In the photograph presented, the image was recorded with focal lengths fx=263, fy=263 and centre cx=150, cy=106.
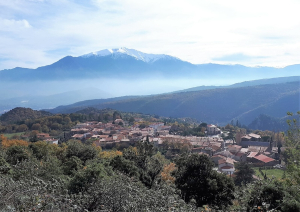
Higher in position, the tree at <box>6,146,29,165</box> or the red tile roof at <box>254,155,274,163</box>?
the tree at <box>6,146,29,165</box>

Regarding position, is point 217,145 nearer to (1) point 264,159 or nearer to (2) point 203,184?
(1) point 264,159

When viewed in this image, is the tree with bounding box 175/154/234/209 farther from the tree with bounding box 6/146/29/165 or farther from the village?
the village

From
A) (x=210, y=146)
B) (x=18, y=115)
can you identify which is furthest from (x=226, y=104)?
(x=18, y=115)

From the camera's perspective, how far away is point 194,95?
127 m

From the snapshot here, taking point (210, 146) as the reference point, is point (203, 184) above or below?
above

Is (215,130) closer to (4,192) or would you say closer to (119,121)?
(119,121)

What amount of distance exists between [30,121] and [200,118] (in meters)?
70.6

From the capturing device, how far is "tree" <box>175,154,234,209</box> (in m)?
10.6

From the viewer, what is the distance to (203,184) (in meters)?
10.9

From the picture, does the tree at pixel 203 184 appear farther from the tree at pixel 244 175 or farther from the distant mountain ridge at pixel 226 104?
the distant mountain ridge at pixel 226 104

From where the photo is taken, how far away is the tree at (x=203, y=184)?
10.6 metres

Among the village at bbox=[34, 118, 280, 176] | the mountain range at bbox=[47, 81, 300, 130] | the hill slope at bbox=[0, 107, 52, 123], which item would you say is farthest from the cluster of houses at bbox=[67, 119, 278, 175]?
the mountain range at bbox=[47, 81, 300, 130]

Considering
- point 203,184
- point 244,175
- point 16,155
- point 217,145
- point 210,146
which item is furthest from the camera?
point 217,145

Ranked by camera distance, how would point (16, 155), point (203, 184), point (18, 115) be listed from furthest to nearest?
point (18, 115) < point (16, 155) < point (203, 184)
